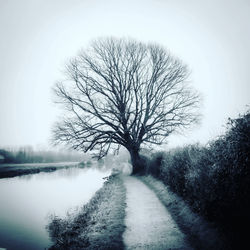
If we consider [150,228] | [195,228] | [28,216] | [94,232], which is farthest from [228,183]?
[28,216]

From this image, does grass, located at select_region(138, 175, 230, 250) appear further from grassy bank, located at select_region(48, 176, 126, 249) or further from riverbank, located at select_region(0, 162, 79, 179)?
riverbank, located at select_region(0, 162, 79, 179)

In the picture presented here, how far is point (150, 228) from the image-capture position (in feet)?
21.3

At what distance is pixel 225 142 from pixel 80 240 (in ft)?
16.4

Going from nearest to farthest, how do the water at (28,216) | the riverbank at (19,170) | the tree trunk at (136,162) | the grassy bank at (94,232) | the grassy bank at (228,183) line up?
the grassy bank at (228,183)
the grassy bank at (94,232)
the water at (28,216)
the tree trunk at (136,162)
the riverbank at (19,170)

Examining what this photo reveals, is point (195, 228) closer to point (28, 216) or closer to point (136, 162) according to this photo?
point (28, 216)

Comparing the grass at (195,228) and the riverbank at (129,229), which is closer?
the grass at (195,228)

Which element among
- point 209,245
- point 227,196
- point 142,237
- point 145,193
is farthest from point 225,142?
point 145,193

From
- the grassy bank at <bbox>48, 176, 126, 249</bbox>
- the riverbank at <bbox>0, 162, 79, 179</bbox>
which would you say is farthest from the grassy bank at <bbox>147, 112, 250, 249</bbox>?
the riverbank at <bbox>0, 162, 79, 179</bbox>

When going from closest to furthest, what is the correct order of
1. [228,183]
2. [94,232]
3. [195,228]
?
[228,183] → [195,228] → [94,232]

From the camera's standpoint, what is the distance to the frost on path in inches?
211

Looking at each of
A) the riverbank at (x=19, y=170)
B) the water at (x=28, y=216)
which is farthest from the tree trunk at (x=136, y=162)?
the riverbank at (x=19, y=170)

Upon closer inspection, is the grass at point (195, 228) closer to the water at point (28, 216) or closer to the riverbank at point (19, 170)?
the water at point (28, 216)

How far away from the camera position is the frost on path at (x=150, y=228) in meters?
5.36

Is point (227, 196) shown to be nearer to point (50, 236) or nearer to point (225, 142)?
point (225, 142)
